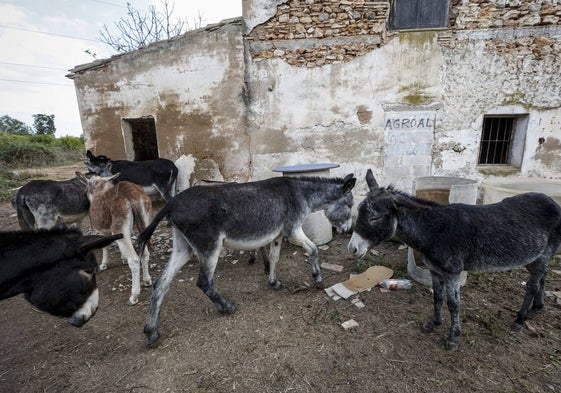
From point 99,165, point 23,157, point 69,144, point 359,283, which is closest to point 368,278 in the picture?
point 359,283

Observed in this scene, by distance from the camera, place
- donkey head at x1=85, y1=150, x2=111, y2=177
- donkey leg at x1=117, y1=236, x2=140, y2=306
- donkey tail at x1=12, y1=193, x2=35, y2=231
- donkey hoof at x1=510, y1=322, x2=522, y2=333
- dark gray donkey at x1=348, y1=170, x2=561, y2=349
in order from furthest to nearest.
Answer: donkey head at x1=85, y1=150, x2=111, y2=177 < donkey tail at x1=12, y1=193, x2=35, y2=231 < donkey leg at x1=117, y1=236, x2=140, y2=306 < donkey hoof at x1=510, y1=322, x2=522, y2=333 < dark gray donkey at x1=348, y1=170, x2=561, y2=349

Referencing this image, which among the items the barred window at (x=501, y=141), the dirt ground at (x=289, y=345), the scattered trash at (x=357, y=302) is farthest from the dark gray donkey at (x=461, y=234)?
the barred window at (x=501, y=141)

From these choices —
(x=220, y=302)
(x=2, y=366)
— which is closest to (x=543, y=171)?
(x=220, y=302)

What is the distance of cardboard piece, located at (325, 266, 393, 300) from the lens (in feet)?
11.5

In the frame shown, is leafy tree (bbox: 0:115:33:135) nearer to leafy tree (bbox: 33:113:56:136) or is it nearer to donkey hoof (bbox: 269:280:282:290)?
leafy tree (bbox: 33:113:56:136)

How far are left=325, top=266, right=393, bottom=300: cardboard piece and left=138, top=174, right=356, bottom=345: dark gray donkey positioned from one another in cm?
26

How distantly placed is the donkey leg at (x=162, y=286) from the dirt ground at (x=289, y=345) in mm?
155

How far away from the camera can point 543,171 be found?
5.86 m

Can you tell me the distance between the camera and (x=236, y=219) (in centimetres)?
312

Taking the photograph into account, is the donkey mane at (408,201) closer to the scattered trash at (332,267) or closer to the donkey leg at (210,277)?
the scattered trash at (332,267)

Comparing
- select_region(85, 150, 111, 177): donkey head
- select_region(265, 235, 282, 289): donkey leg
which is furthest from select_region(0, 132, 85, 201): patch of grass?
select_region(265, 235, 282, 289): donkey leg

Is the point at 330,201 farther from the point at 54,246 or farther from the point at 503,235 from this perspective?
the point at 54,246

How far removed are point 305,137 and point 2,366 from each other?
598 cm

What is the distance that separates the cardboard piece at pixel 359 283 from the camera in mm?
3508
